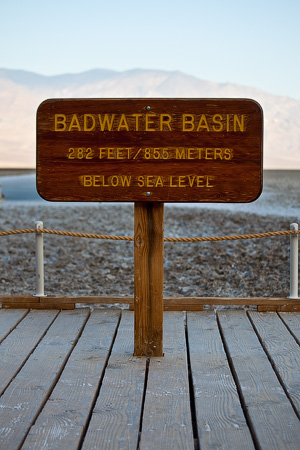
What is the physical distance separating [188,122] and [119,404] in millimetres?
1994

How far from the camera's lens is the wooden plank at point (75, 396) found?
134 inches

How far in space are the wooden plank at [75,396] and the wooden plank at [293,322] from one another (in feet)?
5.11

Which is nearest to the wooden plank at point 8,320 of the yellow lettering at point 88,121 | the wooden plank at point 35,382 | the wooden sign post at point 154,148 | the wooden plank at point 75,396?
the wooden plank at point 35,382

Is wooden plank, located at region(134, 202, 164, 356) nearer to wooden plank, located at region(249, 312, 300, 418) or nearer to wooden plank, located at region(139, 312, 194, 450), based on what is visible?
wooden plank, located at region(139, 312, 194, 450)

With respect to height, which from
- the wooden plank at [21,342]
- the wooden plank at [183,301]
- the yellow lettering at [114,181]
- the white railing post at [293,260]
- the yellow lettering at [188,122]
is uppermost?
the yellow lettering at [188,122]

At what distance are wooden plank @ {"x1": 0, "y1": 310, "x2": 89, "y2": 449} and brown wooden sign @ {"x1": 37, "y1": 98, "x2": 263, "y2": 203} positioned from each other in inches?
49.3

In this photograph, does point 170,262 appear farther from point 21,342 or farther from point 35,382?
point 35,382

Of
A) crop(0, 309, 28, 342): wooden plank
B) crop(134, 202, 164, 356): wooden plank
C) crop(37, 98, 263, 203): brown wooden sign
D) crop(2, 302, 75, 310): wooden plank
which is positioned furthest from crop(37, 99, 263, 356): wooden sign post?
crop(2, 302, 75, 310): wooden plank

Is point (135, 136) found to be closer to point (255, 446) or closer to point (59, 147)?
point (59, 147)

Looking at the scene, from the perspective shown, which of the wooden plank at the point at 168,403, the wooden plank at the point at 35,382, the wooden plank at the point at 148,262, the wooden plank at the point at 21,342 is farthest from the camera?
the wooden plank at the point at 148,262

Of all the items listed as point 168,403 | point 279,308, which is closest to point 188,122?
point 168,403

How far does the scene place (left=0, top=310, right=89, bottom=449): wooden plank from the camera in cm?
354

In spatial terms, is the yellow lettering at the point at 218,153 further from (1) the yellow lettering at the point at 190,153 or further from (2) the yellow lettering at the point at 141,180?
(2) the yellow lettering at the point at 141,180

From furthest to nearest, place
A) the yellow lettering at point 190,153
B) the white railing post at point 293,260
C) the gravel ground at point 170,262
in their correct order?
the gravel ground at point 170,262
the white railing post at point 293,260
the yellow lettering at point 190,153
